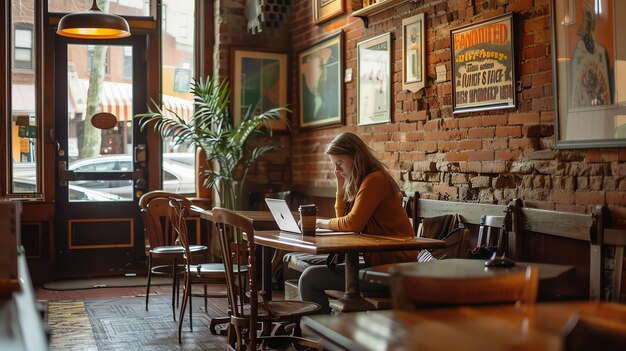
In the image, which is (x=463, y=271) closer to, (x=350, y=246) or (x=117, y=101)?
(x=350, y=246)

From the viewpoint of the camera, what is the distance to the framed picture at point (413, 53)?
5664 mm

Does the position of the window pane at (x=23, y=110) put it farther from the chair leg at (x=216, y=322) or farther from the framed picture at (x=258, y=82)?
the chair leg at (x=216, y=322)

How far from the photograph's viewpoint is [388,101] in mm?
6133

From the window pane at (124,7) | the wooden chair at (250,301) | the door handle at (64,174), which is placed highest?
the window pane at (124,7)

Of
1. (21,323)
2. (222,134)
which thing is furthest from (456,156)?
(21,323)

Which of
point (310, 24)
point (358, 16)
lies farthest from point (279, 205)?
point (310, 24)

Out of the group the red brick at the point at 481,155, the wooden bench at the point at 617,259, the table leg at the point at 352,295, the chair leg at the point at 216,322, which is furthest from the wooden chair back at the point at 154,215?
the wooden bench at the point at 617,259

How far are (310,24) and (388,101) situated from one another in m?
1.84

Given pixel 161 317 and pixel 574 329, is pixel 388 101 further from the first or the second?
pixel 574 329

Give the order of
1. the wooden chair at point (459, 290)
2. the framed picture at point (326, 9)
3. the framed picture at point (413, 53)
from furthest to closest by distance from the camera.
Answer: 1. the framed picture at point (326, 9)
2. the framed picture at point (413, 53)
3. the wooden chair at point (459, 290)

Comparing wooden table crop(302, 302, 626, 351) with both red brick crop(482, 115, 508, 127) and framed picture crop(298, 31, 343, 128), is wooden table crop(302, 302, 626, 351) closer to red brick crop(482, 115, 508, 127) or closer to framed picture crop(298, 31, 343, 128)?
red brick crop(482, 115, 508, 127)

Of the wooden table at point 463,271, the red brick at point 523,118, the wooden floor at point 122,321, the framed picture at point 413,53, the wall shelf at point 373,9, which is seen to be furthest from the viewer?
the wall shelf at point 373,9

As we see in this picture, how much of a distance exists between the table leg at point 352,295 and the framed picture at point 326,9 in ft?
10.9

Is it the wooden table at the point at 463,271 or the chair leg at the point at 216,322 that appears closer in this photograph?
the wooden table at the point at 463,271
